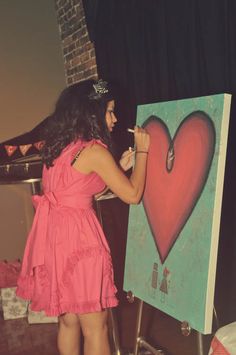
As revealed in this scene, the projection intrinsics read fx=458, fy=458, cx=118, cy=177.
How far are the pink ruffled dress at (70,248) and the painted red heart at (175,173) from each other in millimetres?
223

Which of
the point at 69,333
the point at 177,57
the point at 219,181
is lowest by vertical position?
the point at 69,333

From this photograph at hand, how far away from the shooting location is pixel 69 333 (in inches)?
76.8

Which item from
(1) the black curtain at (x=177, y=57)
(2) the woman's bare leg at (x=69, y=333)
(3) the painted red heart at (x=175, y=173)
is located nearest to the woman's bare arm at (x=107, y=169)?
(3) the painted red heart at (x=175, y=173)

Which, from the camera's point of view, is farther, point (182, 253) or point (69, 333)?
point (69, 333)

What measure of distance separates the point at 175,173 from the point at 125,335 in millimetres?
1389

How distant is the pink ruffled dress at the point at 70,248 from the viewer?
179 cm

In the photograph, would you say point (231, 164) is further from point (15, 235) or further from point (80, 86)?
point (15, 235)

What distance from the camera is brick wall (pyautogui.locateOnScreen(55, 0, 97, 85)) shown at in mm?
3693

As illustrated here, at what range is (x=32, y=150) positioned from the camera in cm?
324

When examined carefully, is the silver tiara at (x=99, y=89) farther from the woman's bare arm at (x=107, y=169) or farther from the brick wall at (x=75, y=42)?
the brick wall at (x=75, y=42)

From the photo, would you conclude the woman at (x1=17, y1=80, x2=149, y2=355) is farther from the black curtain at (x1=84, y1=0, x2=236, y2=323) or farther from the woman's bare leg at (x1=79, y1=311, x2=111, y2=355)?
the black curtain at (x1=84, y1=0, x2=236, y2=323)

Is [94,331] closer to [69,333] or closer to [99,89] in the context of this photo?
[69,333]

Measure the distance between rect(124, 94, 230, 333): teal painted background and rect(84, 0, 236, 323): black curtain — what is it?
62 cm

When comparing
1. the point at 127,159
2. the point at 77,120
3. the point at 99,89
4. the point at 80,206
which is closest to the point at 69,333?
the point at 80,206
